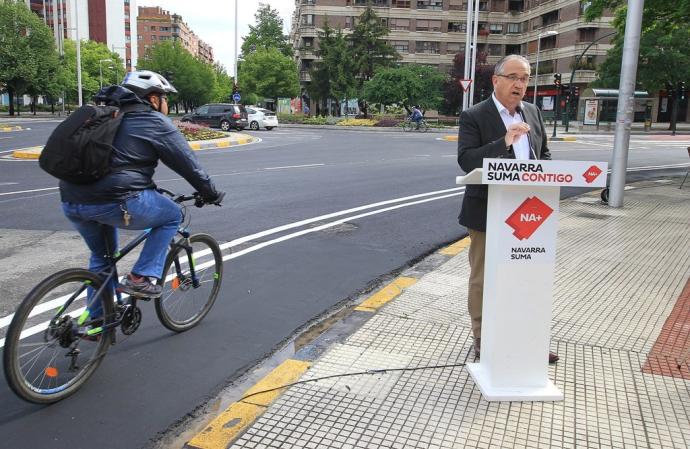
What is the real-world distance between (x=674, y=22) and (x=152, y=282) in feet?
55.5

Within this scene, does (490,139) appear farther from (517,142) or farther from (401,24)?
(401,24)

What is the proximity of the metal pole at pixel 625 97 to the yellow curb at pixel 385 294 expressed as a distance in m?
6.04

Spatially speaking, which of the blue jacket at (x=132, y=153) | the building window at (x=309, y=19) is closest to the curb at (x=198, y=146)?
the blue jacket at (x=132, y=153)

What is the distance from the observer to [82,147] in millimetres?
3309

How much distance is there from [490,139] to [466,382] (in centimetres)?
146

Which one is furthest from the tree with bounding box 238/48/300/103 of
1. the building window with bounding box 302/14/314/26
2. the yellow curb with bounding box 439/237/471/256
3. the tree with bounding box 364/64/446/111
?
the yellow curb with bounding box 439/237/471/256

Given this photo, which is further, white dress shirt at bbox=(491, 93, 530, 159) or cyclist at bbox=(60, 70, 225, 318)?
white dress shirt at bbox=(491, 93, 530, 159)

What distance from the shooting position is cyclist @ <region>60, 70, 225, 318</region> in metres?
3.53

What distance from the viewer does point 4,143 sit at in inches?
877

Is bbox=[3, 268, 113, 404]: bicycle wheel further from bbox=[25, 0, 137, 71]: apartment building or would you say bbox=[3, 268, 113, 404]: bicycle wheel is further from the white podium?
bbox=[25, 0, 137, 71]: apartment building

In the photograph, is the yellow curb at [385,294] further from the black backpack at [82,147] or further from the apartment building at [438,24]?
the apartment building at [438,24]

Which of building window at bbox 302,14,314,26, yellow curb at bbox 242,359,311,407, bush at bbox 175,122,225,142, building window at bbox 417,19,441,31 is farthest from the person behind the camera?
building window at bbox 302,14,314,26

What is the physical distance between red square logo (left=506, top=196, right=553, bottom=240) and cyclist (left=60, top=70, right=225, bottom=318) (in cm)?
197

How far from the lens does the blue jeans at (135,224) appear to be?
11.7 feet
